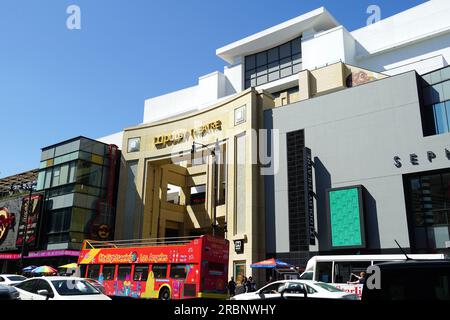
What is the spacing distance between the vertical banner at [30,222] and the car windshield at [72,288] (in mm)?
33878

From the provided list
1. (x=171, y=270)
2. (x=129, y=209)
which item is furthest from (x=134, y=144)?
(x=171, y=270)

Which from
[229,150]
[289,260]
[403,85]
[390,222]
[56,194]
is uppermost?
[403,85]

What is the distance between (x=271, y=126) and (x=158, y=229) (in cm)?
1650

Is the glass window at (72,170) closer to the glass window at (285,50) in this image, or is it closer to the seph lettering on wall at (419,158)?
→ the glass window at (285,50)

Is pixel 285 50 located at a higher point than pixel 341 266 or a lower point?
higher

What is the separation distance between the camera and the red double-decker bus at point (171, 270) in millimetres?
22297

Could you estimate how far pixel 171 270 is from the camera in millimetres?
23188

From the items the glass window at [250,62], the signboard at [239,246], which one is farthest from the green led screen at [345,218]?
the glass window at [250,62]

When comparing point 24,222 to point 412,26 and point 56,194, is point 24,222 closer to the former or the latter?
point 56,194

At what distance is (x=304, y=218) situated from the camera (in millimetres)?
31672

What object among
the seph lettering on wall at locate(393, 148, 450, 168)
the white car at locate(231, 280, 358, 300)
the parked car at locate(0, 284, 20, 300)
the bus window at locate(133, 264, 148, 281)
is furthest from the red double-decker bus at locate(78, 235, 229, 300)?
the seph lettering on wall at locate(393, 148, 450, 168)

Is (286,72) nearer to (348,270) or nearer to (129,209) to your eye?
(129,209)

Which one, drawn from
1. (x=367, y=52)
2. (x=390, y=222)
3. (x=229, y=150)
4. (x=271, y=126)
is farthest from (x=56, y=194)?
(x=367, y=52)

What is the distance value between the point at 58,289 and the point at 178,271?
37.1 feet
